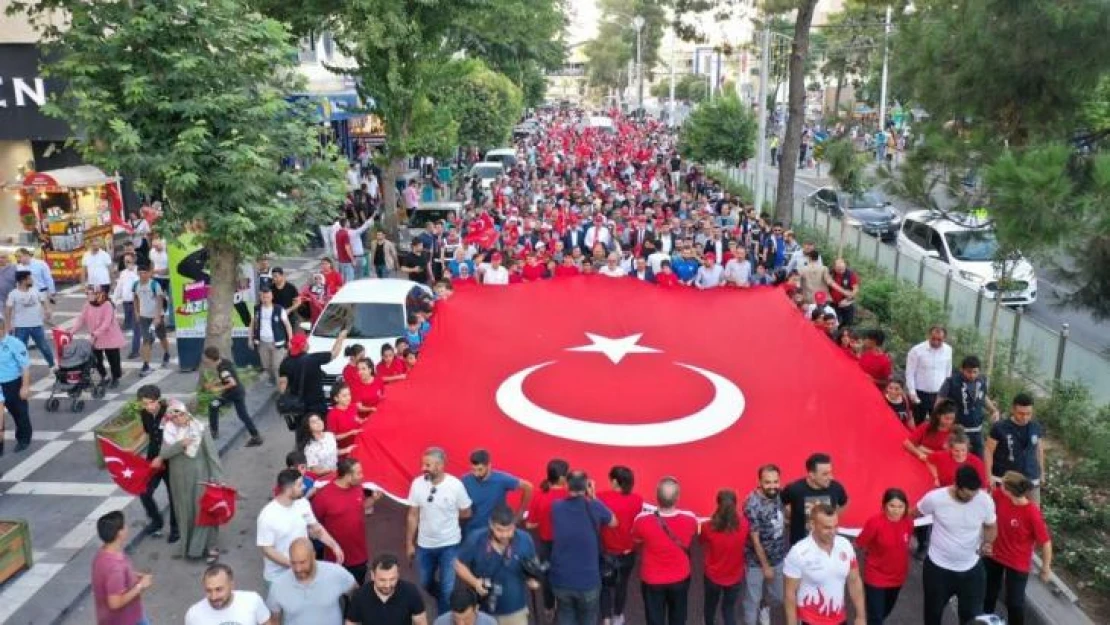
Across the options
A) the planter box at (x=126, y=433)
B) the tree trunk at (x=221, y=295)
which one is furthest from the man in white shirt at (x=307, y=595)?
the tree trunk at (x=221, y=295)

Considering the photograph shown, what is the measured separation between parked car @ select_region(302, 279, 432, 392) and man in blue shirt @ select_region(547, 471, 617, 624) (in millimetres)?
6515

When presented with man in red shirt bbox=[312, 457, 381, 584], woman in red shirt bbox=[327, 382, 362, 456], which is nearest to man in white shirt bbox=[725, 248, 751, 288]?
woman in red shirt bbox=[327, 382, 362, 456]

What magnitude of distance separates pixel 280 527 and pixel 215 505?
1.87 m

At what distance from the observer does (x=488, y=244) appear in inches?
753

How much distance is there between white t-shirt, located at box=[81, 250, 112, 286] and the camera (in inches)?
635

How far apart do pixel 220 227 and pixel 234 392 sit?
7.66ft

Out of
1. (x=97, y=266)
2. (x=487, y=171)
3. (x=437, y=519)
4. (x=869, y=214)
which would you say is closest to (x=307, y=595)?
(x=437, y=519)

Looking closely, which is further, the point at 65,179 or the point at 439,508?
the point at 65,179

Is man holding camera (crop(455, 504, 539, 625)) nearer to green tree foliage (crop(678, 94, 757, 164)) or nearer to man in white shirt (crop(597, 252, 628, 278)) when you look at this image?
man in white shirt (crop(597, 252, 628, 278))

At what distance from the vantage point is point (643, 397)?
966 centimetres

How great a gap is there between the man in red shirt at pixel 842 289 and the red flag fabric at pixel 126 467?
10206 millimetres

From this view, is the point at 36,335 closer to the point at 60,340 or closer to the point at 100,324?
the point at 60,340

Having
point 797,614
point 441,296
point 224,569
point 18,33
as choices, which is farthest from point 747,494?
point 18,33

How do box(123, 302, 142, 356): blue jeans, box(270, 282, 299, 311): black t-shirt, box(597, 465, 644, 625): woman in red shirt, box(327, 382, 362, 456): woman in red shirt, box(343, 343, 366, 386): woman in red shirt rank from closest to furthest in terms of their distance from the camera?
box(597, 465, 644, 625): woman in red shirt → box(327, 382, 362, 456): woman in red shirt → box(343, 343, 366, 386): woman in red shirt → box(270, 282, 299, 311): black t-shirt → box(123, 302, 142, 356): blue jeans
